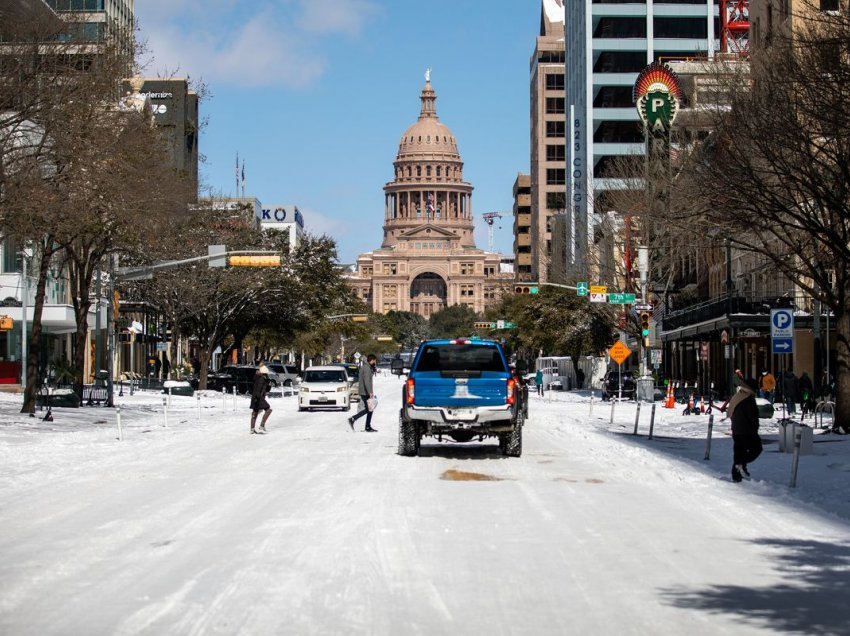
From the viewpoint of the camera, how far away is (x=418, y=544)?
1222 cm

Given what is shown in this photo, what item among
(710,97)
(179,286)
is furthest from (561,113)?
(710,97)

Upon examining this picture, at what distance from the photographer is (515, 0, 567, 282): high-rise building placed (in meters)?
158

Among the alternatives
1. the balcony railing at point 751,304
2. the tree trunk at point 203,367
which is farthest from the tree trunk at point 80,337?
the balcony railing at point 751,304

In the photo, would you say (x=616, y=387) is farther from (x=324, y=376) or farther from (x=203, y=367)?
(x=324, y=376)

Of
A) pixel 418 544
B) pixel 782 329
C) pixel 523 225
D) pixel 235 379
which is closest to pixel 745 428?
pixel 418 544

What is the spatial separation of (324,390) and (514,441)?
24344 mm

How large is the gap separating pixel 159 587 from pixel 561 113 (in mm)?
156709

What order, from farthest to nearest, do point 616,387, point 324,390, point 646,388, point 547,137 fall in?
point 547,137
point 616,387
point 646,388
point 324,390

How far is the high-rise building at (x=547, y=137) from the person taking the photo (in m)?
158

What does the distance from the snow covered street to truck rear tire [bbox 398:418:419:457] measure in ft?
1.57

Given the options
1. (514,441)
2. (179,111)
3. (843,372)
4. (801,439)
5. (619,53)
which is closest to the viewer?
(514,441)

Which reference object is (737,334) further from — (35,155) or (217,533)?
(217,533)

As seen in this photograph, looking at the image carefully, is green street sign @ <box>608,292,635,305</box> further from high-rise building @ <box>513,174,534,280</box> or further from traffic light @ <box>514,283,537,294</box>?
high-rise building @ <box>513,174,534,280</box>

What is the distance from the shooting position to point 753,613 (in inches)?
358
